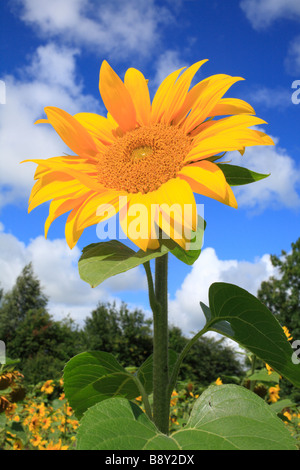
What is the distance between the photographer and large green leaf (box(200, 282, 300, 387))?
878mm

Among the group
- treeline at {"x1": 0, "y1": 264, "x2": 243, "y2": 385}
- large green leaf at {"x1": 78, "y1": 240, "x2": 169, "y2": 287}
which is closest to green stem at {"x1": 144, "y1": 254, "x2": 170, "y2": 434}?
large green leaf at {"x1": 78, "y1": 240, "x2": 169, "y2": 287}

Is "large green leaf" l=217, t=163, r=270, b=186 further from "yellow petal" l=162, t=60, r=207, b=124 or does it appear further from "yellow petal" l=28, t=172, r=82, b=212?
"yellow petal" l=28, t=172, r=82, b=212

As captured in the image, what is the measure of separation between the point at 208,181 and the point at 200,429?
45 cm

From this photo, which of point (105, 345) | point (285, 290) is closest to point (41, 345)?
point (105, 345)

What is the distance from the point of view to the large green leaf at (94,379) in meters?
1.00

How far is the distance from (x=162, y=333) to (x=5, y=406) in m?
2.66

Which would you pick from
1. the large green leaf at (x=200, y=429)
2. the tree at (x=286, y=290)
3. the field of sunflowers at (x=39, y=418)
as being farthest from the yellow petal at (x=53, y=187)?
the tree at (x=286, y=290)

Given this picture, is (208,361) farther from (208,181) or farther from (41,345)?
(208,181)

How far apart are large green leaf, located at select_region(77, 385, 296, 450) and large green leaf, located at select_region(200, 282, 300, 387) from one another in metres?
0.14

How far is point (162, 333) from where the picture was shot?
865 millimetres

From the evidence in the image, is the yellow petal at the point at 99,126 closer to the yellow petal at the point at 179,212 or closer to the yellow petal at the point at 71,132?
the yellow petal at the point at 71,132

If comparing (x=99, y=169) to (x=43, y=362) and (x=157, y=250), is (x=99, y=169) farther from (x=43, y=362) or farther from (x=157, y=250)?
(x=43, y=362)

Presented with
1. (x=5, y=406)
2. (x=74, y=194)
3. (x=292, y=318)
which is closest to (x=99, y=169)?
(x=74, y=194)

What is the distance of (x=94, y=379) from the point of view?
41.0 inches
